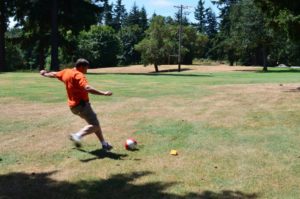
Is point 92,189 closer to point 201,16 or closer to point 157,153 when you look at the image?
point 157,153

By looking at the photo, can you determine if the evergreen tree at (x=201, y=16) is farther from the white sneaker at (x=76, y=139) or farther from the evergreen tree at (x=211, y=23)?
the white sneaker at (x=76, y=139)

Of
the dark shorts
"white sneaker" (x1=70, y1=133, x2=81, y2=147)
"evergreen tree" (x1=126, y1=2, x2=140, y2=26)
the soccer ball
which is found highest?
"evergreen tree" (x1=126, y1=2, x2=140, y2=26)

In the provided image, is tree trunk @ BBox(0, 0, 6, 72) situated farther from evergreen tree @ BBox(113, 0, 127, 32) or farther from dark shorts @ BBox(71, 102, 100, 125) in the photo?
evergreen tree @ BBox(113, 0, 127, 32)

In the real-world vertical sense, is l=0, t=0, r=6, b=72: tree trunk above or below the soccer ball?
above

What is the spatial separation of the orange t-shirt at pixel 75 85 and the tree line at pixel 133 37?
53.1ft

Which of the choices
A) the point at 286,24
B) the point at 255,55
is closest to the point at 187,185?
the point at 286,24

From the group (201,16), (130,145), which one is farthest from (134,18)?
(130,145)

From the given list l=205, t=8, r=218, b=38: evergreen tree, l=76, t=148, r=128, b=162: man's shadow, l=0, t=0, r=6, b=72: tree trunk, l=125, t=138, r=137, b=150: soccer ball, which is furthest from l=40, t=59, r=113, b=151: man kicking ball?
l=205, t=8, r=218, b=38: evergreen tree

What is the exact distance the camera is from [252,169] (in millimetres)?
8305

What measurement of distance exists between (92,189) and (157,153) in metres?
2.48

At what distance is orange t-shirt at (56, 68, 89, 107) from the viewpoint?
359 inches

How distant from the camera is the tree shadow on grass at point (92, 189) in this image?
693cm

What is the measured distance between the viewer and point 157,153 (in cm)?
953

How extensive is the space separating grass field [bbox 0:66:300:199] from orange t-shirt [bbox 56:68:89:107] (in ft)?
3.31
